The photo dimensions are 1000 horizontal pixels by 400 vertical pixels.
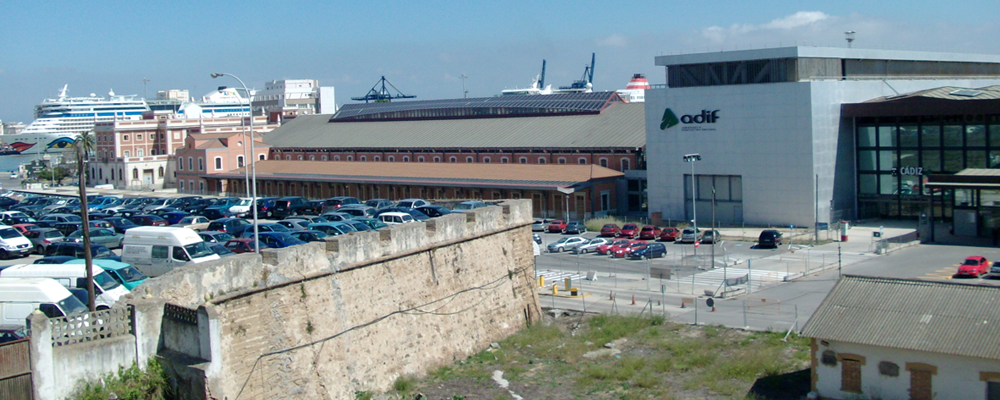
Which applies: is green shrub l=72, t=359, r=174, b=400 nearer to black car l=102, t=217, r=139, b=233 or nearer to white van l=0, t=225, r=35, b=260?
white van l=0, t=225, r=35, b=260

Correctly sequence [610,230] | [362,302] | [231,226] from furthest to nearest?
1. [610,230]
2. [231,226]
3. [362,302]

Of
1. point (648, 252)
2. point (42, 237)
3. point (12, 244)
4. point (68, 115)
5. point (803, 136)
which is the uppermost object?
point (68, 115)

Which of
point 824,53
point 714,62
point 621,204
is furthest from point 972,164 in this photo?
point 621,204

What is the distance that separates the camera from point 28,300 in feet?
67.0

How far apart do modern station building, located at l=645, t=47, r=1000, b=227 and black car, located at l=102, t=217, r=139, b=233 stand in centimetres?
3110

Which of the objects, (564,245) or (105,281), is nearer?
(105,281)

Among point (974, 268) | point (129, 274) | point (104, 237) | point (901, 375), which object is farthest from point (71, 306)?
point (974, 268)

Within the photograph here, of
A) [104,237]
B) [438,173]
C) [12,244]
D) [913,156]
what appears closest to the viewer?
[12,244]

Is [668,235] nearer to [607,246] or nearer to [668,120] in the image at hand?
[607,246]

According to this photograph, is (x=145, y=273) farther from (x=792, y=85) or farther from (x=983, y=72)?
(x=983, y=72)

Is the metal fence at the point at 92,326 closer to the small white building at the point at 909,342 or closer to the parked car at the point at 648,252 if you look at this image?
the small white building at the point at 909,342

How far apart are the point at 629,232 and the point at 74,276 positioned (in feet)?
102

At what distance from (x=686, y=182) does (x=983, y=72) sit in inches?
1237

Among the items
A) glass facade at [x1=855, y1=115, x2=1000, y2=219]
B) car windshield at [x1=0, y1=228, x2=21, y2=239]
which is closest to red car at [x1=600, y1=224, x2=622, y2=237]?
glass facade at [x1=855, y1=115, x2=1000, y2=219]
